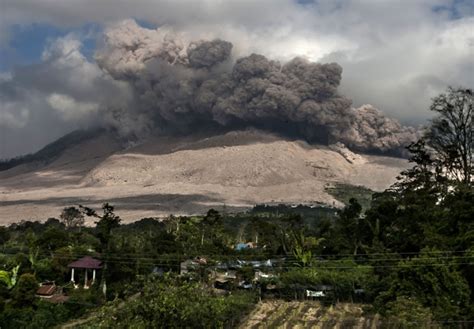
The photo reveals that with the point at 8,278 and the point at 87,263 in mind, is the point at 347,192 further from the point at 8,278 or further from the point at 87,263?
the point at 8,278

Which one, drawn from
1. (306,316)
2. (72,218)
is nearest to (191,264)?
(306,316)

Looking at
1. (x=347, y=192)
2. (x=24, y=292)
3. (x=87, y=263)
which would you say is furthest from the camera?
(x=347, y=192)

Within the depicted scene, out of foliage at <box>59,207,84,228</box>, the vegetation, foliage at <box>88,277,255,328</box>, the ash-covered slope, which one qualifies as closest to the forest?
foliage at <box>88,277,255,328</box>

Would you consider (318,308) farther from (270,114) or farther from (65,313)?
(270,114)

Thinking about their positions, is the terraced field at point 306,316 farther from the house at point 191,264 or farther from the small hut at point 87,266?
the small hut at point 87,266

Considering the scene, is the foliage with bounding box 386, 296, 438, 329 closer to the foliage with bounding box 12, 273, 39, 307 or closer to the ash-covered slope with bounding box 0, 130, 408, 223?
the foliage with bounding box 12, 273, 39, 307

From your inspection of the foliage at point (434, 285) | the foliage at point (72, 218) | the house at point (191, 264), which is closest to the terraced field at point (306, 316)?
the house at point (191, 264)
